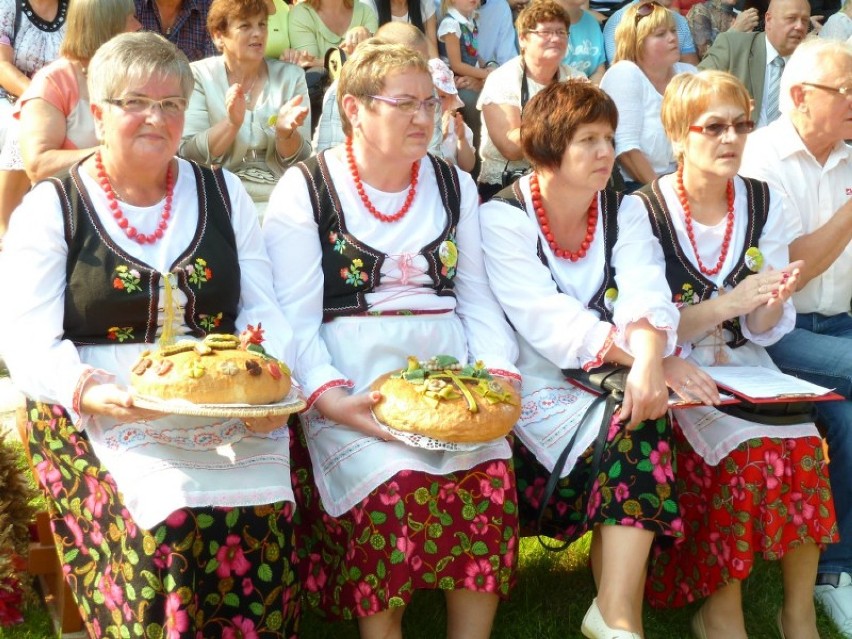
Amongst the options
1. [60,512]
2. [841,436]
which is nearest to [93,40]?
[60,512]

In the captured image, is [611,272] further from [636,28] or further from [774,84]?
[774,84]

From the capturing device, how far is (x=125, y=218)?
302 cm

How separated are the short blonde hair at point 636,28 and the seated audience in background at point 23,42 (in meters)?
2.99

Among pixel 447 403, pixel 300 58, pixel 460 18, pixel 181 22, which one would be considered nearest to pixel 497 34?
pixel 460 18

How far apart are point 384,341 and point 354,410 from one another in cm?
34

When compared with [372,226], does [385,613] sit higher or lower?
lower

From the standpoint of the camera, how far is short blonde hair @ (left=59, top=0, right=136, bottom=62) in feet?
14.4

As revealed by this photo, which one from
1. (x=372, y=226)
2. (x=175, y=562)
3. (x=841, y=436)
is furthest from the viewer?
(x=841, y=436)

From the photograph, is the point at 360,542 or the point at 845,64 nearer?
the point at 360,542

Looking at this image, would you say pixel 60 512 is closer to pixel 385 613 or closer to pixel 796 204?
pixel 385 613

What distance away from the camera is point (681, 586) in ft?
11.3

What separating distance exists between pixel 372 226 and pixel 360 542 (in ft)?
3.21

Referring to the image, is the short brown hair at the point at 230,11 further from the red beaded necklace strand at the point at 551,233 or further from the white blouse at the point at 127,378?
the white blouse at the point at 127,378

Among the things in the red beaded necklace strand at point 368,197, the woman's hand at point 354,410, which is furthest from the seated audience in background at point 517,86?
the woman's hand at point 354,410
